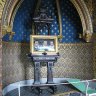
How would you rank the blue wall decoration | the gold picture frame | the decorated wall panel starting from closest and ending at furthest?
1. the gold picture frame
2. the decorated wall panel
3. the blue wall decoration

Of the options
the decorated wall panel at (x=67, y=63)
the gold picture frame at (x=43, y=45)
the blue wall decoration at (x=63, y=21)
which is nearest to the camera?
the gold picture frame at (x=43, y=45)

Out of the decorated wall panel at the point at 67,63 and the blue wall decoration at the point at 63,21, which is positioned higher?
the blue wall decoration at the point at 63,21

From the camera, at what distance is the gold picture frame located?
6.97 m

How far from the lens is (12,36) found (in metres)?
7.27

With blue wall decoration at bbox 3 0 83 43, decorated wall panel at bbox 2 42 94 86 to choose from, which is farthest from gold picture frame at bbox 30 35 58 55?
blue wall decoration at bbox 3 0 83 43

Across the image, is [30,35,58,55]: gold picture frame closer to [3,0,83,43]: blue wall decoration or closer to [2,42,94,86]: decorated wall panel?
[2,42,94,86]: decorated wall panel

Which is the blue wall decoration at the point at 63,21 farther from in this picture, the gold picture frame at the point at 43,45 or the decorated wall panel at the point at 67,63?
the gold picture frame at the point at 43,45

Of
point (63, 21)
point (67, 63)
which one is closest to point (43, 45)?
point (67, 63)

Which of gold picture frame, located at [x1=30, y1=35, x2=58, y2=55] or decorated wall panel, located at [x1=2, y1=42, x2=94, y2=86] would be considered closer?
gold picture frame, located at [x1=30, y1=35, x2=58, y2=55]

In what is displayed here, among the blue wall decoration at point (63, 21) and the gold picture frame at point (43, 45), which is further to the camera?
the blue wall decoration at point (63, 21)

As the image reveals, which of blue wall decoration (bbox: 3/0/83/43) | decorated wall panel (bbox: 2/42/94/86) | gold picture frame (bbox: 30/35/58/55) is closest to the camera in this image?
gold picture frame (bbox: 30/35/58/55)

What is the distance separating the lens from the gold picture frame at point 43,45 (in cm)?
697

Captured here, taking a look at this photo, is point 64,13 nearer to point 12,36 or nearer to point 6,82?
point 12,36

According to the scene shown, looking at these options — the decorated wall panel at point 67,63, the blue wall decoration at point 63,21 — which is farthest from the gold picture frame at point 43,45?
the blue wall decoration at point 63,21
